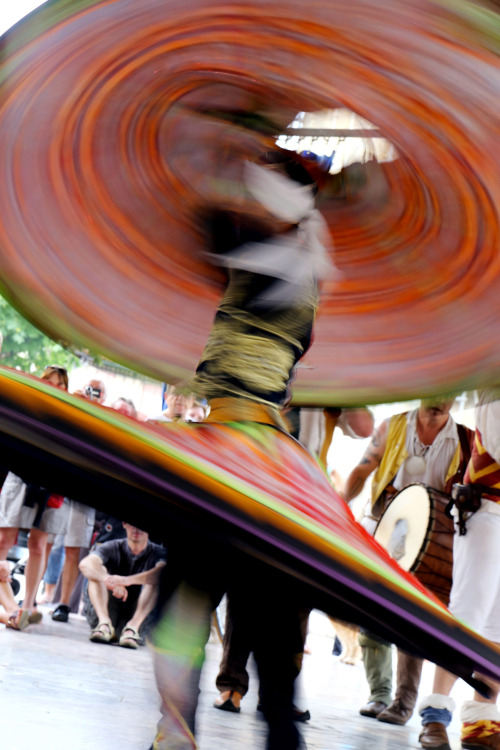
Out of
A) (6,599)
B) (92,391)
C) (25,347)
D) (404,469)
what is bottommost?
(6,599)

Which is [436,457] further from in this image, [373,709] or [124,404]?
[124,404]

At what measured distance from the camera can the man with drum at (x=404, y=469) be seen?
443cm

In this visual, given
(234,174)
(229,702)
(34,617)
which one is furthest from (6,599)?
(234,174)

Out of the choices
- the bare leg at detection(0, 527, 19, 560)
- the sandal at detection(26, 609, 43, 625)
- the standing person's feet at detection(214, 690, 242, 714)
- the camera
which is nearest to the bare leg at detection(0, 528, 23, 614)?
the bare leg at detection(0, 527, 19, 560)

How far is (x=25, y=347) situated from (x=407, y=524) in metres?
16.1

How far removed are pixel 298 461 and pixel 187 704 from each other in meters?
0.66

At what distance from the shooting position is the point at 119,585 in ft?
17.2

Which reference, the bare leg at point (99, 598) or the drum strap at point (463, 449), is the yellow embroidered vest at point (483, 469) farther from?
the bare leg at point (99, 598)

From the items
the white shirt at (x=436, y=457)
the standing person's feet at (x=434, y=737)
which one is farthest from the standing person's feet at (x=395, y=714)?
the white shirt at (x=436, y=457)

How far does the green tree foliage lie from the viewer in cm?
1850

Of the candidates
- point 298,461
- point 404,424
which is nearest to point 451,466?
point 404,424

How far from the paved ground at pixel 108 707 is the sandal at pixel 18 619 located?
0.07 m

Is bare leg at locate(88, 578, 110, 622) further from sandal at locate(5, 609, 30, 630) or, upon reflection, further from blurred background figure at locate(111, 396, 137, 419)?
blurred background figure at locate(111, 396, 137, 419)

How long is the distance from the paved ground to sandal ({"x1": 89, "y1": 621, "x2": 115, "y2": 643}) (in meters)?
0.10
